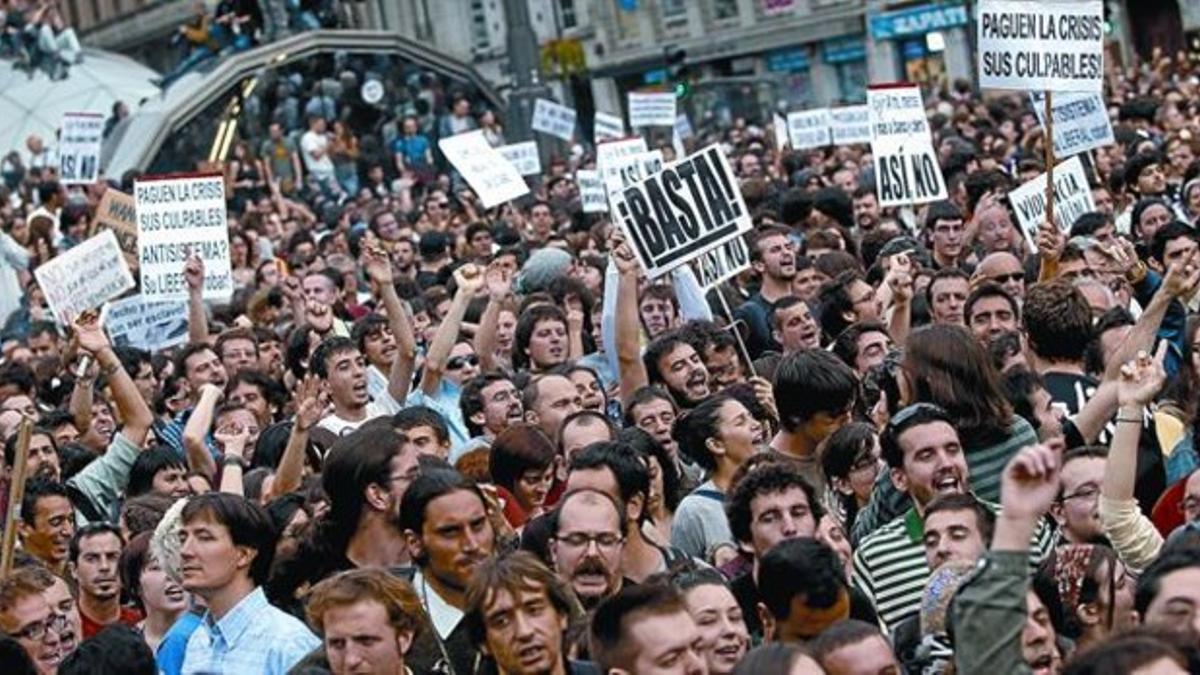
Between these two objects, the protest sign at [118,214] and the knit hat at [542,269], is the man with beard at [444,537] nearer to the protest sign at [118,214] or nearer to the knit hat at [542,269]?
the knit hat at [542,269]

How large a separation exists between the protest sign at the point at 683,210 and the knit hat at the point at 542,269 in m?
2.78

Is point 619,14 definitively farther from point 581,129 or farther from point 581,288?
point 581,288

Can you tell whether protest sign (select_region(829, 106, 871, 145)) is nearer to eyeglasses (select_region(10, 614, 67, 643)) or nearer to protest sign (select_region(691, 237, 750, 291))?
protest sign (select_region(691, 237, 750, 291))

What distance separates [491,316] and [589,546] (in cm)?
543

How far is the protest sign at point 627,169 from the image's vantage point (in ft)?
58.0

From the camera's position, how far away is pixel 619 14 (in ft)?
204

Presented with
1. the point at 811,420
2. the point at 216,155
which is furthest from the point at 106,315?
the point at 216,155

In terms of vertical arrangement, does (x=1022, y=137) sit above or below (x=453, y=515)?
below

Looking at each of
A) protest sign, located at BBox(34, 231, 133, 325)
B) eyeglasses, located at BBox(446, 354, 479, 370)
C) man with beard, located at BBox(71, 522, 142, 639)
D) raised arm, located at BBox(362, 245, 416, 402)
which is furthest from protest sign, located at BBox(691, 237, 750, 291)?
man with beard, located at BBox(71, 522, 142, 639)

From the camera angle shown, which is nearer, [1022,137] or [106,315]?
[106,315]

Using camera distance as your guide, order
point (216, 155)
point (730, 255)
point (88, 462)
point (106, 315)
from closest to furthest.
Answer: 1. point (88, 462)
2. point (730, 255)
3. point (106, 315)
4. point (216, 155)

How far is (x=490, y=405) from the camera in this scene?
11.3 m

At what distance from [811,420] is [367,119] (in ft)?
90.8

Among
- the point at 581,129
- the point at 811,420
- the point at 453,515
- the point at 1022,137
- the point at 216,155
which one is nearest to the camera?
the point at 453,515
